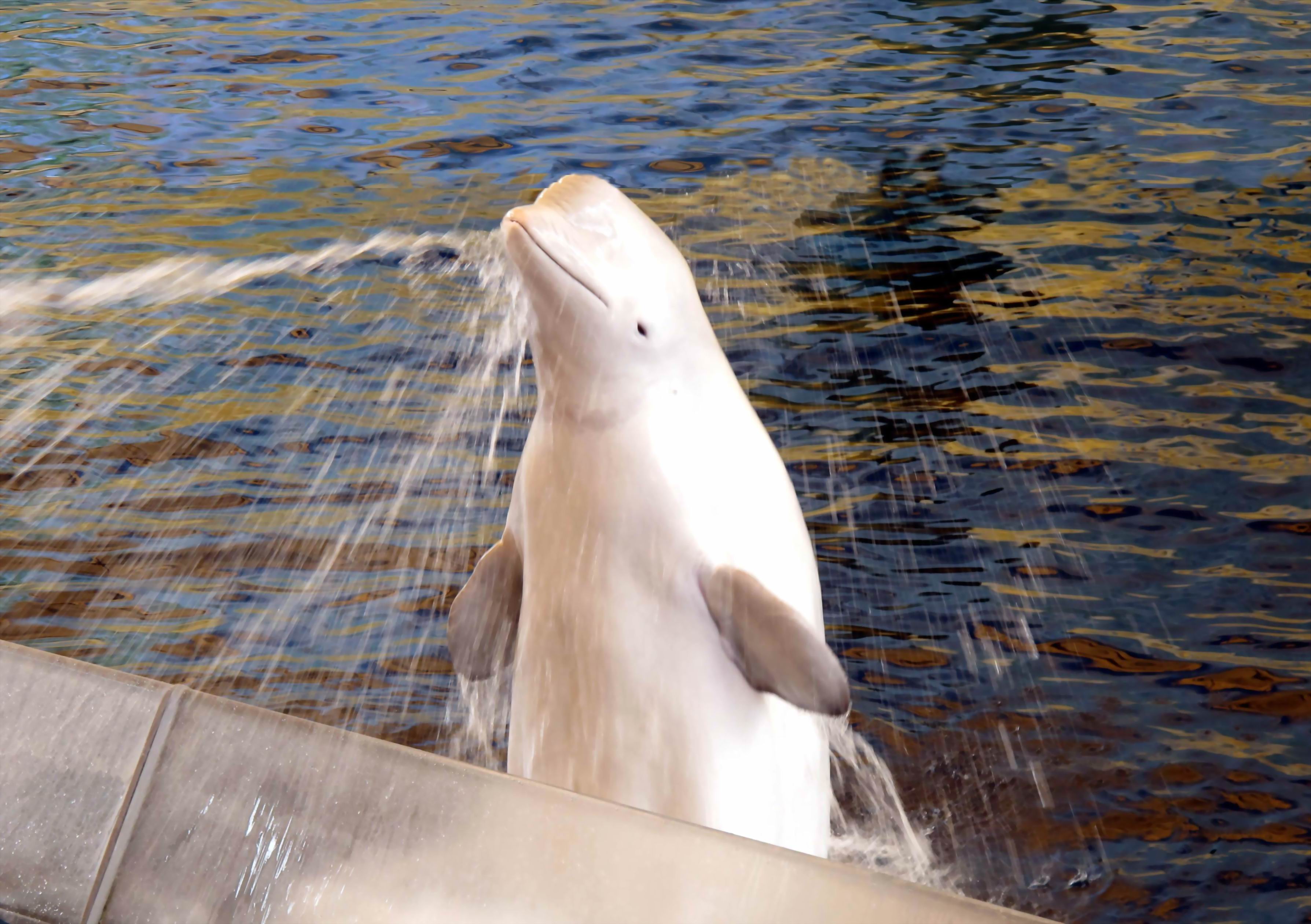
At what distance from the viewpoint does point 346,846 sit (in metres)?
1.66

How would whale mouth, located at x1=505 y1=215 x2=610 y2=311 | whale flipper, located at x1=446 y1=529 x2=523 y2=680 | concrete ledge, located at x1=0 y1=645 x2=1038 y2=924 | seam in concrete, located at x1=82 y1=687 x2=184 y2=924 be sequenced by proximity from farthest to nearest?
whale flipper, located at x1=446 y1=529 x2=523 y2=680 < whale mouth, located at x1=505 y1=215 x2=610 y2=311 < seam in concrete, located at x1=82 y1=687 x2=184 y2=924 < concrete ledge, located at x1=0 y1=645 x2=1038 y2=924

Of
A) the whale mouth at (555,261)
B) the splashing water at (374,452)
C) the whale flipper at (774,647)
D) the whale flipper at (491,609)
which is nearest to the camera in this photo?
the whale flipper at (774,647)

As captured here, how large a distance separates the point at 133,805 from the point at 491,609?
1264 millimetres

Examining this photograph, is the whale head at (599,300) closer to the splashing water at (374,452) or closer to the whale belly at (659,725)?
the splashing water at (374,452)

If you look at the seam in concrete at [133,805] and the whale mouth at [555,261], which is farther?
the whale mouth at [555,261]

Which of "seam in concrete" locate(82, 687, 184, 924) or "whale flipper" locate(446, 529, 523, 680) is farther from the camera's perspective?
"whale flipper" locate(446, 529, 523, 680)

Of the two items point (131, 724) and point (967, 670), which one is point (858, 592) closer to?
point (967, 670)

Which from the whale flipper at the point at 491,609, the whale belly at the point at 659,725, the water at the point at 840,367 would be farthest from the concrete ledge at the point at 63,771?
the water at the point at 840,367

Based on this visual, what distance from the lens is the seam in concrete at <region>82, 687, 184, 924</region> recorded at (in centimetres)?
169

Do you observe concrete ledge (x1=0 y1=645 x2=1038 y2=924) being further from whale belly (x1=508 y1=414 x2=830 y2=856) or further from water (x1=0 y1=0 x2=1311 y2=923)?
water (x1=0 y1=0 x2=1311 y2=923)

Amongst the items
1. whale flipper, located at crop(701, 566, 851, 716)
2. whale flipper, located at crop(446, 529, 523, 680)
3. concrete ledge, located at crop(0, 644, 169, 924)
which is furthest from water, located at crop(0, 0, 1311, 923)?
concrete ledge, located at crop(0, 644, 169, 924)

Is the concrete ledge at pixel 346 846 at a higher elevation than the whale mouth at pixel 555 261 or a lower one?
lower

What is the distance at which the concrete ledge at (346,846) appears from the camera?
5.04 ft

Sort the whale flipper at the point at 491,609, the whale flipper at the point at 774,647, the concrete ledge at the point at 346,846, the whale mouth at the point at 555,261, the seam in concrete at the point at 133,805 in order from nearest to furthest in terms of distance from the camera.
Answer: the concrete ledge at the point at 346,846 < the seam in concrete at the point at 133,805 < the whale flipper at the point at 774,647 < the whale mouth at the point at 555,261 < the whale flipper at the point at 491,609
